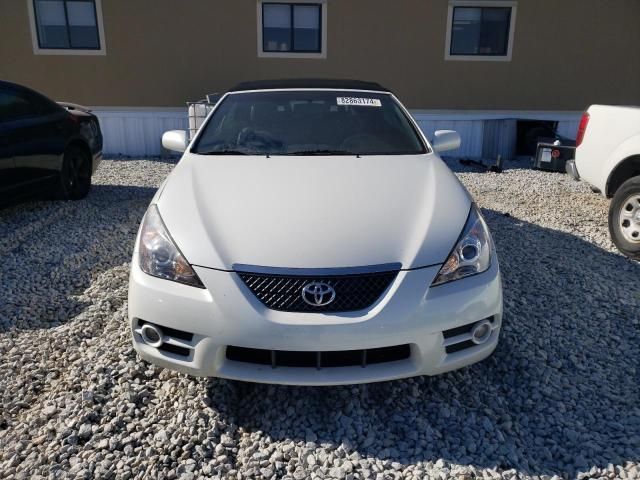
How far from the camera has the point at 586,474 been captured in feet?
6.54

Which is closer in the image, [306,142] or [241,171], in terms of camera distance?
[241,171]

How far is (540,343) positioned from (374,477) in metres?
1.47

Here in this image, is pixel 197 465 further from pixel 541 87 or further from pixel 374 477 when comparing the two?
pixel 541 87

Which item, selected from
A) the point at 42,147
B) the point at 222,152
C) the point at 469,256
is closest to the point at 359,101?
the point at 222,152

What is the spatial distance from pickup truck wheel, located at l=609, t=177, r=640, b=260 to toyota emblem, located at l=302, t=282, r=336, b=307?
11.3 feet

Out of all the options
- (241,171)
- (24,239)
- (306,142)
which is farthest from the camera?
(24,239)

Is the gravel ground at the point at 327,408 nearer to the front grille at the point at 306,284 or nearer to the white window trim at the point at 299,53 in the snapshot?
the front grille at the point at 306,284

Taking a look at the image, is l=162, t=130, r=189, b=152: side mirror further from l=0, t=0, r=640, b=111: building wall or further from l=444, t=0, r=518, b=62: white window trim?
→ l=444, t=0, r=518, b=62: white window trim

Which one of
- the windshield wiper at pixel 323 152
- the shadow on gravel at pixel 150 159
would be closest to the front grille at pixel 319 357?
the windshield wiper at pixel 323 152

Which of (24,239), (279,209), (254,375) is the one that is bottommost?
(24,239)

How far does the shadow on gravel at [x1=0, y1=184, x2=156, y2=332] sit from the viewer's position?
10.9ft

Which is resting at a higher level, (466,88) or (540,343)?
(466,88)

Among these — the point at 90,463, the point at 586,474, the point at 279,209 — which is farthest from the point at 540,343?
the point at 90,463

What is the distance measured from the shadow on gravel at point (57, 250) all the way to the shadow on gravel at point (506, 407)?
167 centimetres
